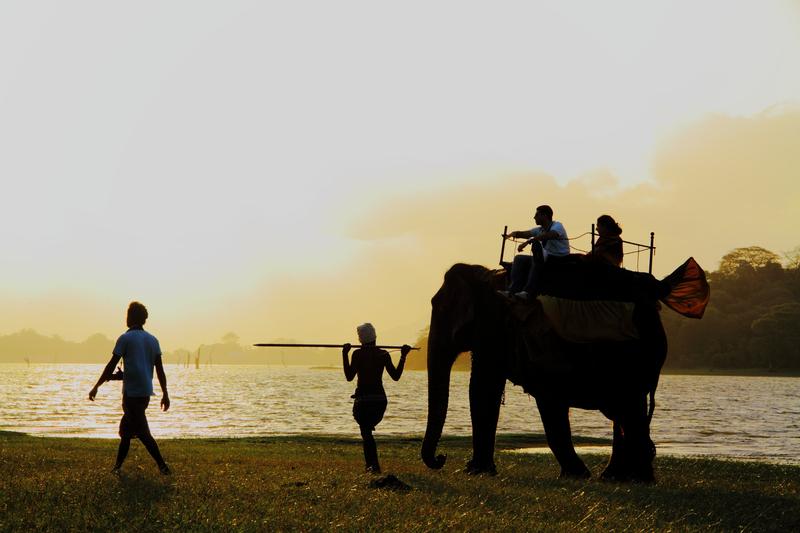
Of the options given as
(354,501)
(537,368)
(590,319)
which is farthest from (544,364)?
(354,501)

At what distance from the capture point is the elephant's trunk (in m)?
14.4

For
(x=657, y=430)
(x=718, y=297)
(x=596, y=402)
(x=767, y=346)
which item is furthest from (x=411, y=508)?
(x=718, y=297)

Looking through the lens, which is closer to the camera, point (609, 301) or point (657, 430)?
point (609, 301)

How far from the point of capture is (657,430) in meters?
44.2

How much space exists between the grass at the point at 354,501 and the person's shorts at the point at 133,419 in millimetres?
627

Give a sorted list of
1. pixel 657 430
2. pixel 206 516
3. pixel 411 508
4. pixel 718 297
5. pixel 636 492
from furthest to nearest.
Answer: pixel 718 297, pixel 657 430, pixel 636 492, pixel 411 508, pixel 206 516

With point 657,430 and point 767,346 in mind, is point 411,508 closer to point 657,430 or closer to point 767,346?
point 657,430

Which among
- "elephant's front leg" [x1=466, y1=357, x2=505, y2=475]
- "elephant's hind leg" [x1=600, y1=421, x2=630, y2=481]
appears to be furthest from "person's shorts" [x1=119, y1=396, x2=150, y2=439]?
"elephant's hind leg" [x1=600, y1=421, x2=630, y2=481]

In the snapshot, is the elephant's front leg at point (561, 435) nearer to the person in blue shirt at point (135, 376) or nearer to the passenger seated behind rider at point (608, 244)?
the passenger seated behind rider at point (608, 244)

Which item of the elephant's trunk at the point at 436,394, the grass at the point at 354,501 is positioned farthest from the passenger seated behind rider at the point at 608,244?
the grass at the point at 354,501

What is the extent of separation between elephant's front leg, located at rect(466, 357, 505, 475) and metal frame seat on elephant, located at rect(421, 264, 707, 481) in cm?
2

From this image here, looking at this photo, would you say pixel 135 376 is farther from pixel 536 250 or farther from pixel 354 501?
pixel 536 250

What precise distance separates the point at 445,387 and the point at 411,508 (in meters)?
4.61

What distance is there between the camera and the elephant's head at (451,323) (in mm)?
14820
